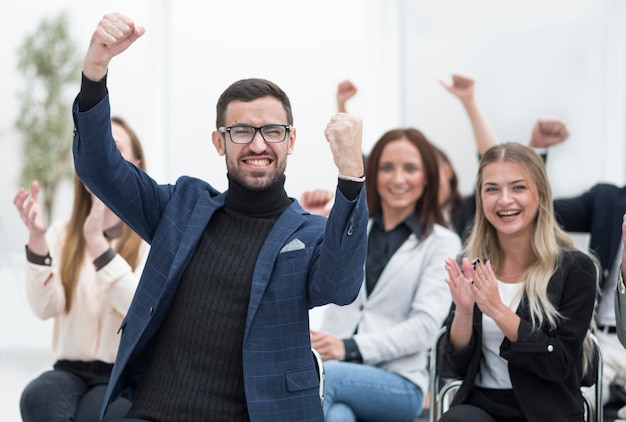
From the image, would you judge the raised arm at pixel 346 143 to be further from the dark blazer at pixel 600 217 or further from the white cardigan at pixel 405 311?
the dark blazer at pixel 600 217

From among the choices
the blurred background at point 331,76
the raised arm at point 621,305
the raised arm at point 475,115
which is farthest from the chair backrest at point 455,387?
the blurred background at point 331,76

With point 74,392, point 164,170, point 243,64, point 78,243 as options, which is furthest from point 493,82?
point 74,392

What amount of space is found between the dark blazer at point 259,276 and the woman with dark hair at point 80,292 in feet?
1.75

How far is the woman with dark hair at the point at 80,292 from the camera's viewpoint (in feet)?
8.79

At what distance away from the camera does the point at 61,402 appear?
2.65m

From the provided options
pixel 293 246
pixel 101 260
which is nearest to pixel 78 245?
pixel 101 260

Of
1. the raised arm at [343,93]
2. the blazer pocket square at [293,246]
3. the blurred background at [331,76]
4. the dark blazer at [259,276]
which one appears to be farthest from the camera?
the blurred background at [331,76]

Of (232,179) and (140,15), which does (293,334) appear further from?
(140,15)

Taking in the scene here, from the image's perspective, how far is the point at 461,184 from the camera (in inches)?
174

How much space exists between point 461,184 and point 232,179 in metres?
2.42

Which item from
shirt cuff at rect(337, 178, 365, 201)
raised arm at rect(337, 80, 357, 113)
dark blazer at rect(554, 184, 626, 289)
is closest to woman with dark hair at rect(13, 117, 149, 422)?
raised arm at rect(337, 80, 357, 113)

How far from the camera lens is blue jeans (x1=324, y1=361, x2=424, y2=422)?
2.81 m

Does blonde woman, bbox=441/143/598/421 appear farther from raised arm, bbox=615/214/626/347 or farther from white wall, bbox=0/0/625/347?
white wall, bbox=0/0/625/347

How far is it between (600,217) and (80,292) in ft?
6.40
